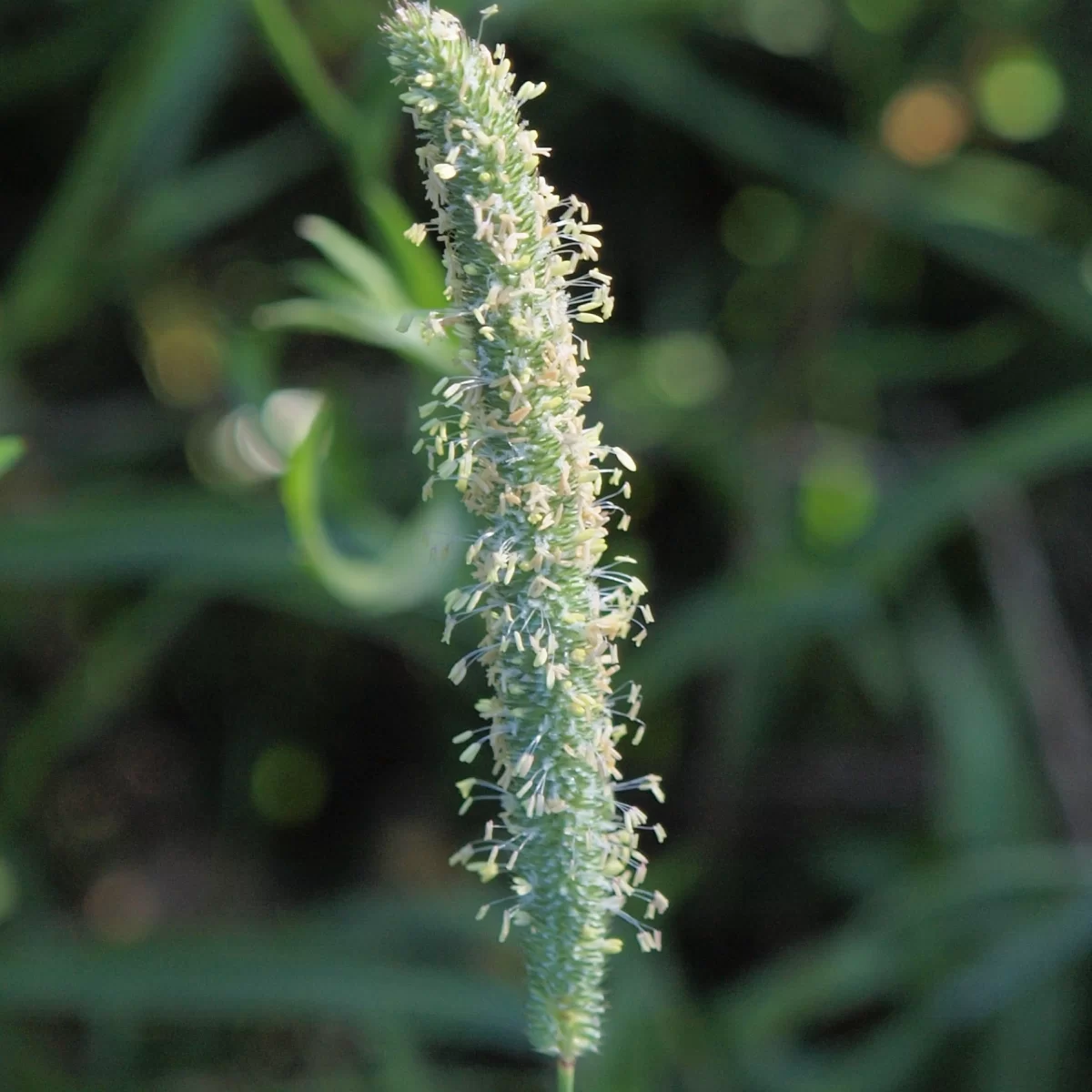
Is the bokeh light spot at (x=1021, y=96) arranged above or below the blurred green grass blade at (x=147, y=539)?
above

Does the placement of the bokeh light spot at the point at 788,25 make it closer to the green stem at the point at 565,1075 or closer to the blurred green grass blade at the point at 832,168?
the blurred green grass blade at the point at 832,168

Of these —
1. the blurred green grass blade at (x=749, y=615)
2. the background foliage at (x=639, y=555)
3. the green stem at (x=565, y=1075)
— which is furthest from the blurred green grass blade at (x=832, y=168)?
the green stem at (x=565, y=1075)

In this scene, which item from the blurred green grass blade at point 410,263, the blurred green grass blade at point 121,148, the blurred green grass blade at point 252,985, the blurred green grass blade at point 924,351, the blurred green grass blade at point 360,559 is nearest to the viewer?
the blurred green grass blade at point 360,559

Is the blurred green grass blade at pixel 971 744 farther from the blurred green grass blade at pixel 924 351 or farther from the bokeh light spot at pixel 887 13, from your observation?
the bokeh light spot at pixel 887 13

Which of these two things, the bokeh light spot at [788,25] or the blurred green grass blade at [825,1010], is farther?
the bokeh light spot at [788,25]

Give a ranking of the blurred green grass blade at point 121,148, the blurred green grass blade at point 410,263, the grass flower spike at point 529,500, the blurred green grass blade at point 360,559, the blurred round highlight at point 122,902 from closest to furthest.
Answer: the grass flower spike at point 529,500, the blurred green grass blade at point 360,559, the blurred green grass blade at point 410,263, the blurred green grass blade at point 121,148, the blurred round highlight at point 122,902

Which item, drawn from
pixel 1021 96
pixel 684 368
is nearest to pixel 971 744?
pixel 684 368

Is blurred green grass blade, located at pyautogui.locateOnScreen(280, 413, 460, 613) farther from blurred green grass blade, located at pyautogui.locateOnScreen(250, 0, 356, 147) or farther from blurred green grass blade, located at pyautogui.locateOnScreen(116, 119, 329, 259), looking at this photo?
blurred green grass blade, located at pyautogui.locateOnScreen(116, 119, 329, 259)

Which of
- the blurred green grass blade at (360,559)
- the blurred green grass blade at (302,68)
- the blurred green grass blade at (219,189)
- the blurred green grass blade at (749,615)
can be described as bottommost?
the blurred green grass blade at (360,559)
